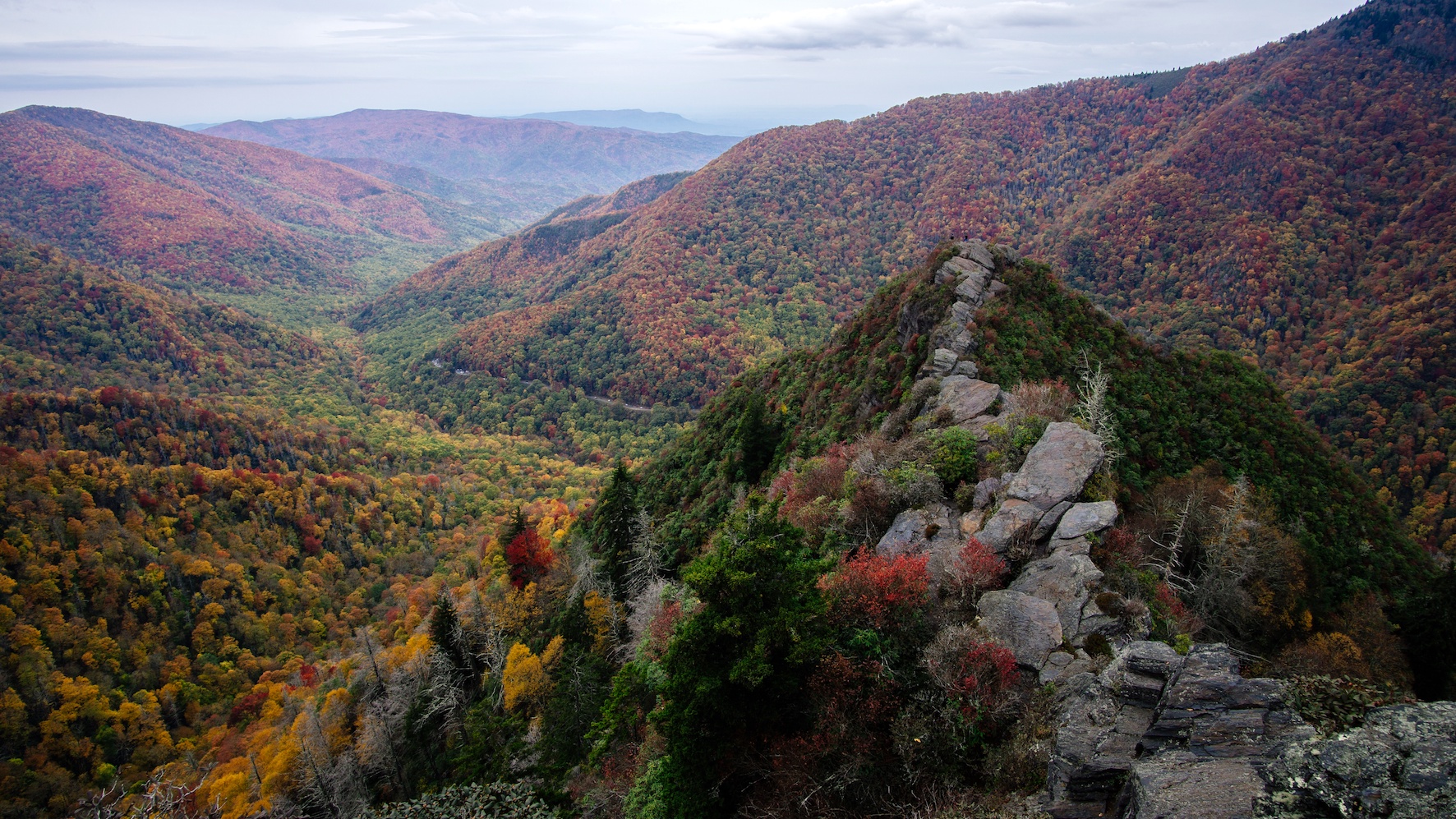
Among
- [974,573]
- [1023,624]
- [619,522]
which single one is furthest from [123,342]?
[1023,624]

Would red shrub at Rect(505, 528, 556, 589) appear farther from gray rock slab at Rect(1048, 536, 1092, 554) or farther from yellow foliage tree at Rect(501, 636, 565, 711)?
gray rock slab at Rect(1048, 536, 1092, 554)

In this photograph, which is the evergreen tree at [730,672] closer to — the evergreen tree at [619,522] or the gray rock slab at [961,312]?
the evergreen tree at [619,522]

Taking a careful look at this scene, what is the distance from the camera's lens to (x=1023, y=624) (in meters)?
14.1

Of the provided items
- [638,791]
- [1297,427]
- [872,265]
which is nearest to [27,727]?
[638,791]

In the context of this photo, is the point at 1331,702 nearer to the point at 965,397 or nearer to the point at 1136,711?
the point at 1136,711

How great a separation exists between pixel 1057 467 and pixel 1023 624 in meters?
6.46

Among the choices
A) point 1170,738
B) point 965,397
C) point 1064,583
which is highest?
point 965,397

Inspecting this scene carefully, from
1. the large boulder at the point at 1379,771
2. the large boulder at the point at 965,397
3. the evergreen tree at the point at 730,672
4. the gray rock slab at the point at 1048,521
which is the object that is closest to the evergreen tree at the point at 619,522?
the large boulder at the point at 965,397

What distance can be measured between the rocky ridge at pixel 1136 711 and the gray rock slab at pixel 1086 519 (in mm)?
33

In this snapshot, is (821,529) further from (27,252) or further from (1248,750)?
(27,252)

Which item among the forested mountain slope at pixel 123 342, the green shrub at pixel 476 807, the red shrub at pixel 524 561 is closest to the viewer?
the green shrub at pixel 476 807

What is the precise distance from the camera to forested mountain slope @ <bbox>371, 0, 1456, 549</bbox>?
3398 inches

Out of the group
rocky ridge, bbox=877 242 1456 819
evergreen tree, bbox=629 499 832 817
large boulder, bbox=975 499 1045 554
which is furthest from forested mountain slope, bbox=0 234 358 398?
rocky ridge, bbox=877 242 1456 819

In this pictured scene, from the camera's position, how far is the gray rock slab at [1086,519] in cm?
1650
